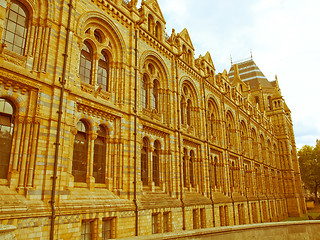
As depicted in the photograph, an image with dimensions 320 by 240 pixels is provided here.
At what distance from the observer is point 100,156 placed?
1462cm

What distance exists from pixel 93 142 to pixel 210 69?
20741 millimetres

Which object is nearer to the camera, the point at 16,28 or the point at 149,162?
the point at 16,28

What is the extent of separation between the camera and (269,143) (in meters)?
50.7

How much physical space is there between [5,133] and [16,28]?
5.01m

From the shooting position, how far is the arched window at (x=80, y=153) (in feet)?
42.8

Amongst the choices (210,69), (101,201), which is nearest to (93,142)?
(101,201)

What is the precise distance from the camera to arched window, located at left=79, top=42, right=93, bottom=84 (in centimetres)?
1465

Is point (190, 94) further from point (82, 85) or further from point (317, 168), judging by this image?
point (317, 168)

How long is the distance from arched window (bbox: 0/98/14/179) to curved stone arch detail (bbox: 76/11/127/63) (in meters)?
5.62

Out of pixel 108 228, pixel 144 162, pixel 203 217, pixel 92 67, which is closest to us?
pixel 108 228

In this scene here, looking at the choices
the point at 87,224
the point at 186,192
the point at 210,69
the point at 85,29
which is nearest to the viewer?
the point at 87,224

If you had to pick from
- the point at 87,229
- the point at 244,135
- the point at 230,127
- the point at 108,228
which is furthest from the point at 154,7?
the point at 244,135

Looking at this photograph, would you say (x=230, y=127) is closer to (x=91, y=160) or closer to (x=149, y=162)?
(x=149, y=162)

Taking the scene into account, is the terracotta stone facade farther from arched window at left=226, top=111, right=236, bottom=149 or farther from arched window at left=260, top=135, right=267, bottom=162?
arched window at left=260, top=135, right=267, bottom=162
